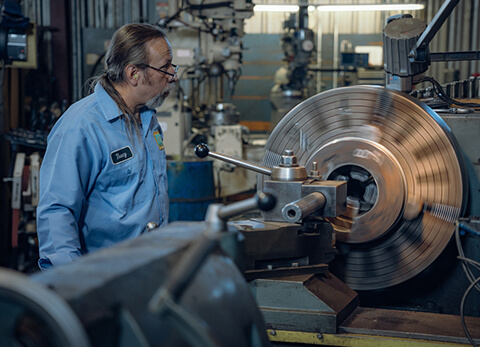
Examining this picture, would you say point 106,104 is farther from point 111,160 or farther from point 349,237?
point 349,237

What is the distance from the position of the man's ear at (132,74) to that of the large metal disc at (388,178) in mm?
488

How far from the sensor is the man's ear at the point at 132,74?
1.39 m

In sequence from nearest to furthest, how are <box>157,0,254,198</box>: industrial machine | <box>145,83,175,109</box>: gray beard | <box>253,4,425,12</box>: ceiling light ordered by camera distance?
1. <box>145,83,175,109</box>: gray beard
2. <box>157,0,254,198</box>: industrial machine
3. <box>253,4,425,12</box>: ceiling light

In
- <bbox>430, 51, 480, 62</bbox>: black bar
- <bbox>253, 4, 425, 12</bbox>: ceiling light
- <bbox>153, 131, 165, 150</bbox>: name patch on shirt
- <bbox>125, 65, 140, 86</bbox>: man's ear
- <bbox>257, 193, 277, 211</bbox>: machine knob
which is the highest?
<bbox>253, 4, 425, 12</bbox>: ceiling light

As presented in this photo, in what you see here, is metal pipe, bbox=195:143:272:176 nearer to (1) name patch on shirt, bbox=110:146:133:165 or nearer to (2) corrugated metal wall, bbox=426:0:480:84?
(1) name patch on shirt, bbox=110:146:133:165

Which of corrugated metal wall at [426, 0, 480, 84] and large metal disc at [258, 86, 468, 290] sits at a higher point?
corrugated metal wall at [426, 0, 480, 84]

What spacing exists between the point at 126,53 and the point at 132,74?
0.18ft

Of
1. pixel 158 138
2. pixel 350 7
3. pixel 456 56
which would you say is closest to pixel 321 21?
pixel 350 7

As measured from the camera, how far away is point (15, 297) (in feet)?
1.63

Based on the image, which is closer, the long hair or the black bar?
the long hair

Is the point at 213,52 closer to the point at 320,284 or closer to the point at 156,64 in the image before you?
the point at 156,64

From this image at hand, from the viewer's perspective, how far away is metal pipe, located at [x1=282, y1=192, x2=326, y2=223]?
3.51 feet

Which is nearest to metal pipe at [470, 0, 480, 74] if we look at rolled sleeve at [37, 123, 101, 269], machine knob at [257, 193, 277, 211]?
rolled sleeve at [37, 123, 101, 269]

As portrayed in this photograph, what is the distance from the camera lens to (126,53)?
4.54ft
